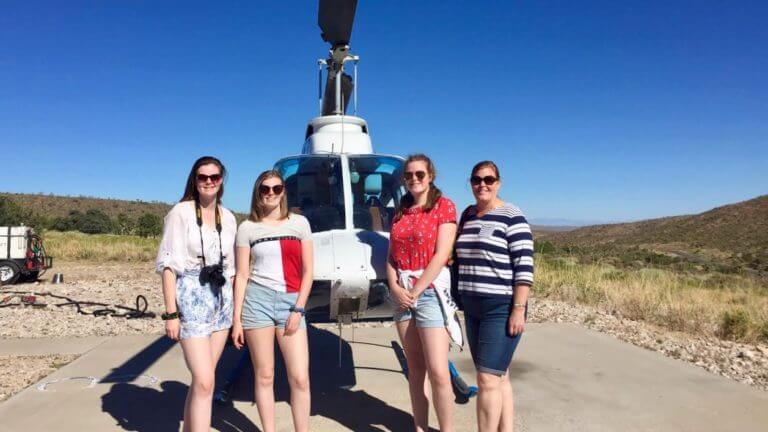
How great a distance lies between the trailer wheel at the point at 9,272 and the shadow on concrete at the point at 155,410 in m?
9.98

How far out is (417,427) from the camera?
3285mm

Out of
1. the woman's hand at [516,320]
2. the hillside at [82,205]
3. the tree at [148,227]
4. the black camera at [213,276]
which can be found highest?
the hillside at [82,205]

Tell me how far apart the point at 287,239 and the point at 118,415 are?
92.6 inches

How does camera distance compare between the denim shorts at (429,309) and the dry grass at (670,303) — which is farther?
the dry grass at (670,303)

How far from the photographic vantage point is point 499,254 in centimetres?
290

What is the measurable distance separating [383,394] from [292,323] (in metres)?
1.93

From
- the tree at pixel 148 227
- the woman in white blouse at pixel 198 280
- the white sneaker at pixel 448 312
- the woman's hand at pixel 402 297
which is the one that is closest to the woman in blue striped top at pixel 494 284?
the white sneaker at pixel 448 312

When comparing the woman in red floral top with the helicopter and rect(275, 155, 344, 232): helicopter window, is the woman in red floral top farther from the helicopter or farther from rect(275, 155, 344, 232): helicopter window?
rect(275, 155, 344, 232): helicopter window

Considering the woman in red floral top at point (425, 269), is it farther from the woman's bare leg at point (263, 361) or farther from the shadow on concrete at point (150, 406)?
the shadow on concrete at point (150, 406)

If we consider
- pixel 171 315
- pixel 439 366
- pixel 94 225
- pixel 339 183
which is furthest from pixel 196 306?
pixel 94 225

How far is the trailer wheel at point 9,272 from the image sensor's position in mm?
12226

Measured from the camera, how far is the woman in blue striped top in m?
2.88

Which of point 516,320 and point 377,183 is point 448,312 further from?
point 377,183

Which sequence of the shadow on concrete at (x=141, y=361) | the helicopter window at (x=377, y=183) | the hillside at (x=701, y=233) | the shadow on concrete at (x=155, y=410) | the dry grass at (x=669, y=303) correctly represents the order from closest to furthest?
the shadow on concrete at (x=155, y=410) < the helicopter window at (x=377, y=183) < the shadow on concrete at (x=141, y=361) < the dry grass at (x=669, y=303) < the hillside at (x=701, y=233)
